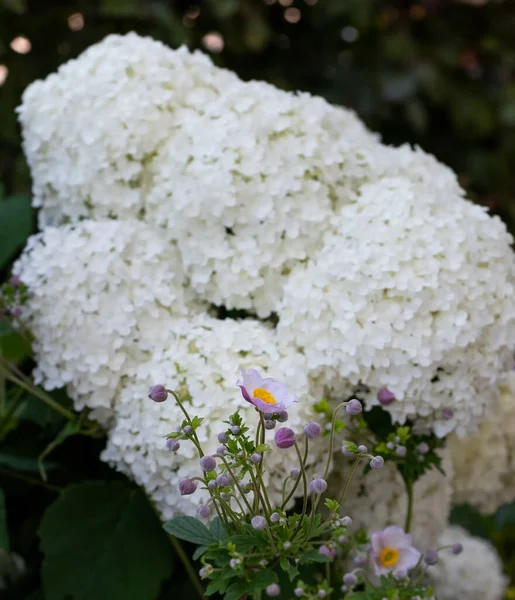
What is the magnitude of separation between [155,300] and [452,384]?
0.27m

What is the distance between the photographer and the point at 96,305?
0.62 meters

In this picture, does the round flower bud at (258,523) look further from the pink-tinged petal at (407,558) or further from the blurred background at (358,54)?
A: the blurred background at (358,54)

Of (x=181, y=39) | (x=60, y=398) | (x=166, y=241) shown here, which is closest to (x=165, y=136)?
(x=166, y=241)

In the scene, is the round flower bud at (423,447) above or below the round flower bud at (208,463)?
above

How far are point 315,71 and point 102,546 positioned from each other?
114 centimetres

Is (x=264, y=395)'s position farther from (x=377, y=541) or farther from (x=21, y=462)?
(x=21, y=462)

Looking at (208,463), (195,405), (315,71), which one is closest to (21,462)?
(195,405)

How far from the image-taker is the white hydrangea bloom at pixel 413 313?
1.87 feet

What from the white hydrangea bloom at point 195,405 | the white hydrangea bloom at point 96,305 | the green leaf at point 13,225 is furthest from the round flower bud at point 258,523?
the green leaf at point 13,225

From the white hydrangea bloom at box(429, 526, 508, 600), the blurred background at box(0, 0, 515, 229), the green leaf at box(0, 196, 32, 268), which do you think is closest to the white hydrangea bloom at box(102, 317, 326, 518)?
the green leaf at box(0, 196, 32, 268)

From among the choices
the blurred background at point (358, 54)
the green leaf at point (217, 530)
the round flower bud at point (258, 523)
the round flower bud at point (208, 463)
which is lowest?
the green leaf at point (217, 530)

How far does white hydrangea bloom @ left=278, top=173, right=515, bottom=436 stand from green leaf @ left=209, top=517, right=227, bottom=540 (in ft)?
0.54

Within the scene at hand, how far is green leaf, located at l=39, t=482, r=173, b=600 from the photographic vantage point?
0.62 m

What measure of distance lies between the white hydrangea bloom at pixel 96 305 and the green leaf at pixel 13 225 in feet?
0.35
